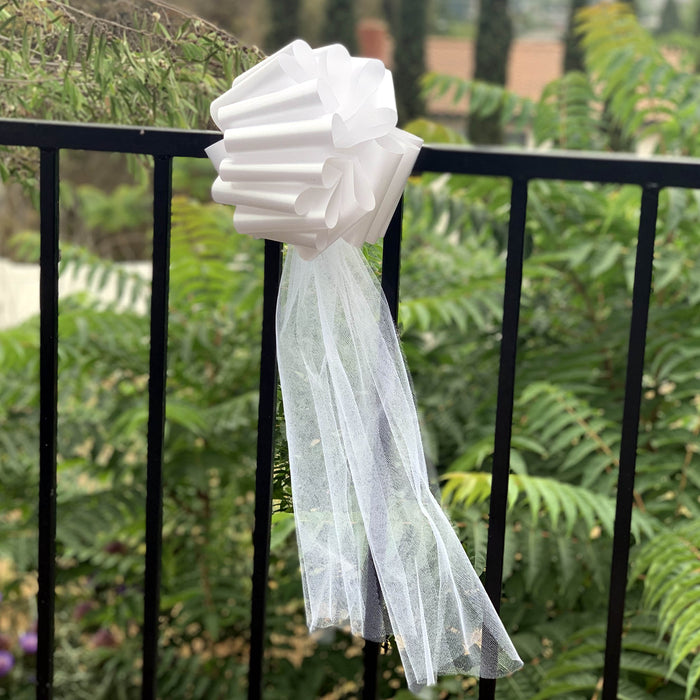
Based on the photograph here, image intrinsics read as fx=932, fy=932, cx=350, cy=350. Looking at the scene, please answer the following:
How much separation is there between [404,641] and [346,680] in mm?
1302

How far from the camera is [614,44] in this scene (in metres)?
2.31

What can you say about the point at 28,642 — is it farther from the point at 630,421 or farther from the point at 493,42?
the point at 493,42

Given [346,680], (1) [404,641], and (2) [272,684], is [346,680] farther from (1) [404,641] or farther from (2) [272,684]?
(1) [404,641]

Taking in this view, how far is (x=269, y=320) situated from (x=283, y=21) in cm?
1090

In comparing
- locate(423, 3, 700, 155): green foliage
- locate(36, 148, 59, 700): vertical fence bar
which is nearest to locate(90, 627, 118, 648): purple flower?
locate(36, 148, 59, 700): vertical fence bar

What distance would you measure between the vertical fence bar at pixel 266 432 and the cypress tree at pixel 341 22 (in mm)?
10681

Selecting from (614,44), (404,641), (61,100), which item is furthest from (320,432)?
(614,44)

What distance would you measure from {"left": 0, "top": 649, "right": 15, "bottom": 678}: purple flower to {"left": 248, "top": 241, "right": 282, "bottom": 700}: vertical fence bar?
1693 mm

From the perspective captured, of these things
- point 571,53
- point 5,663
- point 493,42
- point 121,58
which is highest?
point 493,42

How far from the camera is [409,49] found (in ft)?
35.9

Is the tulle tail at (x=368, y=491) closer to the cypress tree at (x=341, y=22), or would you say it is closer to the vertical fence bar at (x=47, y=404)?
the vertical fence bar at (x=47, y=404)

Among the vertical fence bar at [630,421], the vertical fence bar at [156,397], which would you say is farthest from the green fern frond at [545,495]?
the vertical fence bar at [156,397]

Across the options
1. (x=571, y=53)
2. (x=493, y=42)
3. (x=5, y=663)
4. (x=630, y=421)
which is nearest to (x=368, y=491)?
(x=630, y=421)

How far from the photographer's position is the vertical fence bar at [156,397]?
86 cm
